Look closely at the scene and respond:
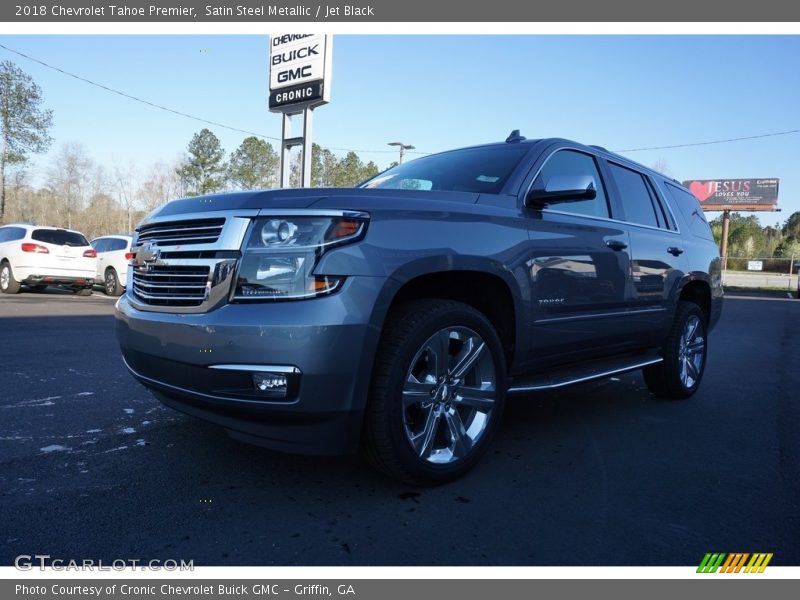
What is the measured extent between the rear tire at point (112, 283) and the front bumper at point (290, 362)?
564 inches

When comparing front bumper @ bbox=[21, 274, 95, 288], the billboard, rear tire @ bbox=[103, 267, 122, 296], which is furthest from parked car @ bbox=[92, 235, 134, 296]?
the billboard

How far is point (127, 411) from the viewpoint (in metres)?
3.86

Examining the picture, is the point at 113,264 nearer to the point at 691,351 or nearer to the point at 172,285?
the point at 172,285

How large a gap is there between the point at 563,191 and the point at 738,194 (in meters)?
62.3

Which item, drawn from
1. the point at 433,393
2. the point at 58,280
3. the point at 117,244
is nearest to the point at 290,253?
the point at 433,393

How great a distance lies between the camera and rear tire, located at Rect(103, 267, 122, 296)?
600 inches

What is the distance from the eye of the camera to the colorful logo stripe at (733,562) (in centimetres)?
215

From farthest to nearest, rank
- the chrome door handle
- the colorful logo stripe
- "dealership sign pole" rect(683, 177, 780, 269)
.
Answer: "dealership sign pole" rect(683, 177, 780, 269)
the chrome door handle
the colorful logo stripe

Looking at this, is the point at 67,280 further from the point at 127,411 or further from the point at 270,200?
the point at 270,200

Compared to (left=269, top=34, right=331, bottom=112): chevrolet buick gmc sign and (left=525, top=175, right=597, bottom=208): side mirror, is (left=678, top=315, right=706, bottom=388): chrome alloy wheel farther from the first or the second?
(left=269, top=34, right=331, bottom=112): chevrolet buick gmc sign

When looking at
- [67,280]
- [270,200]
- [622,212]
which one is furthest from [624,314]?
[67,280]

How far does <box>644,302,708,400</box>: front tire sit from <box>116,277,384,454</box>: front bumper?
324 centimetres

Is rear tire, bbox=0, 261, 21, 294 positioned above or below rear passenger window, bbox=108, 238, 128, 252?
below

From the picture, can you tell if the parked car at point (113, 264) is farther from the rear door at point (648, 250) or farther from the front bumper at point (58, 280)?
the rear door at point (648, 250)
